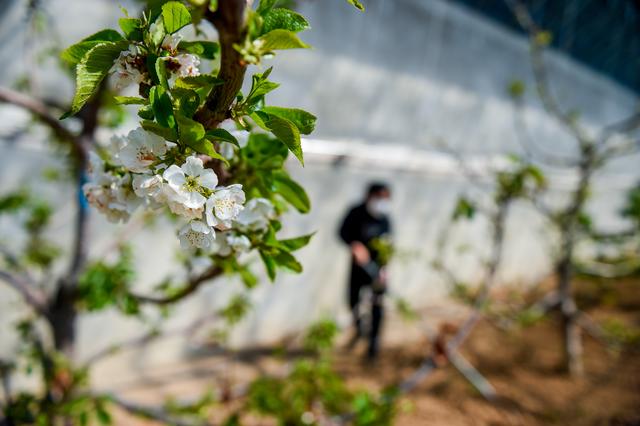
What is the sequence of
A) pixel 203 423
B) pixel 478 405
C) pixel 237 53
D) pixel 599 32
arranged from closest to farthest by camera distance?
pixel 237 53, pixel 203 423, pixel 478 405, pixel 599 32

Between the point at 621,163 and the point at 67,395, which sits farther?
the point at 621,163

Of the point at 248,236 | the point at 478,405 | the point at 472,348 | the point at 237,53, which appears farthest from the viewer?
the point at 472,348

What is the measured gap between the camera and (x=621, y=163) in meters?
7.36

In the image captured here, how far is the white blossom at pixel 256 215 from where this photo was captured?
81 centimetres

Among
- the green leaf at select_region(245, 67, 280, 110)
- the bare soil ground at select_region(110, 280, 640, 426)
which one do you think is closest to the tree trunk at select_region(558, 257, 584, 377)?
the bare soil ground at select_region(110, 280, 640, 426)

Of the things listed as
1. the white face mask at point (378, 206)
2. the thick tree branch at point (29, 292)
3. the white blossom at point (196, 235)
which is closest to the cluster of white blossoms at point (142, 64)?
the white blossom at point (196, 235)

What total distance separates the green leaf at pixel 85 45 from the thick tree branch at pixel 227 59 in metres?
0.18

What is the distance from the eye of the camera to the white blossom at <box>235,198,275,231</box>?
2.66ft

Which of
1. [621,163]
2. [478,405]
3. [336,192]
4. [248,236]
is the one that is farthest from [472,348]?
[621,163]

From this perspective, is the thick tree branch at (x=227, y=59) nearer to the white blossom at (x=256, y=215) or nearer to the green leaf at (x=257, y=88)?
Result: the green leaf at (x=257, y=88)

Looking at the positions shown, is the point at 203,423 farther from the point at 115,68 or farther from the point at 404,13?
the point at 404,13

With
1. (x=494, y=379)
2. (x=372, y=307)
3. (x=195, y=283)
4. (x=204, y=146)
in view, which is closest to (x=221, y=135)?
(x=204, y=146)

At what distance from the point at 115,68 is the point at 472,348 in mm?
4061

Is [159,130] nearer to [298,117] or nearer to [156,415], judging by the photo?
[298,117]
